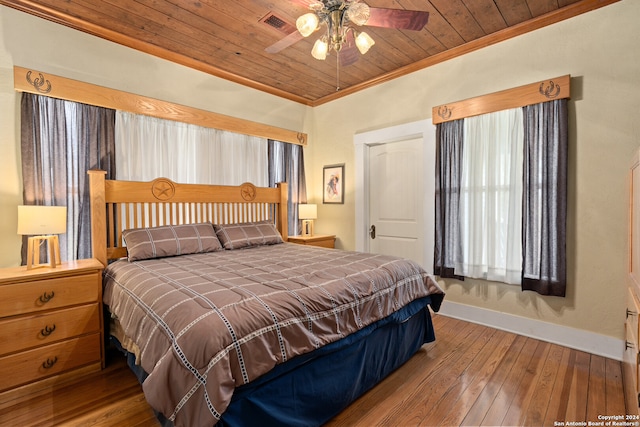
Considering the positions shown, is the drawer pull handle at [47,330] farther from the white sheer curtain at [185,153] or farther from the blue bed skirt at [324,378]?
the white sheer curtain at [185,153]

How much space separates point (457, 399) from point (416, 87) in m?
3.08

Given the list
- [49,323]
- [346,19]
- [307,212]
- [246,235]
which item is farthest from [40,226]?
[307,212]

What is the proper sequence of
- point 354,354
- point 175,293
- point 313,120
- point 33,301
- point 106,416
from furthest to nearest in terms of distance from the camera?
point 313,120 < point 33,301 < point 354,354 < point 106,416 < point 175,293

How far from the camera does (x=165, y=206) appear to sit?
126 inches

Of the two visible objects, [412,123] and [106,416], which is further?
[412,123]

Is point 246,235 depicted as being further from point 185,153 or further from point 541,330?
point 541,330

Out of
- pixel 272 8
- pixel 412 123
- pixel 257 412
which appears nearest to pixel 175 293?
pixel 257 412

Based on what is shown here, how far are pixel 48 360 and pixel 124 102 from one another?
222cm

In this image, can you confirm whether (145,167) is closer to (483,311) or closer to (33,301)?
(33,301)

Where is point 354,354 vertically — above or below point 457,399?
above

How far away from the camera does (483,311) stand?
10.1 ft

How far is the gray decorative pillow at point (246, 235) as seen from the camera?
321cm

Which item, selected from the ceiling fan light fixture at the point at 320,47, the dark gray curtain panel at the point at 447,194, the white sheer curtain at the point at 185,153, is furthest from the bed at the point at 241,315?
the ceiling fan light fixture at the point at 320,47

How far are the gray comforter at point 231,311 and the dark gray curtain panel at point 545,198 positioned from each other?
945 millimetres
